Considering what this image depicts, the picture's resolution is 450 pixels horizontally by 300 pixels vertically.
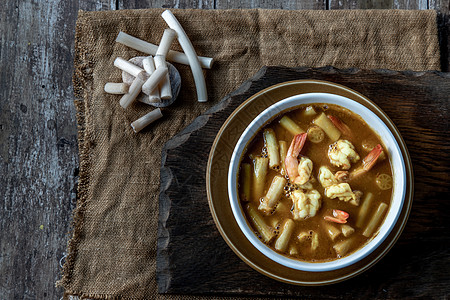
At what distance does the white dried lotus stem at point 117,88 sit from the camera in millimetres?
2248

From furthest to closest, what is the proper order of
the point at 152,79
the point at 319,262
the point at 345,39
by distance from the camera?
the point at 345,39 < the point at 152,79 < the point at 319,262

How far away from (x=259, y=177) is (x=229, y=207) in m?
0.20

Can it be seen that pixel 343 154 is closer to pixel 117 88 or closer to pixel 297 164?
pixel 297 164

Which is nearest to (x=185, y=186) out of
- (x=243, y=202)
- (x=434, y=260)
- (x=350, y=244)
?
(x=243, y=202)

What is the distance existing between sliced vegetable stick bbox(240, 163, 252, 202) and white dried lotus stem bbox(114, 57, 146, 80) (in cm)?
81

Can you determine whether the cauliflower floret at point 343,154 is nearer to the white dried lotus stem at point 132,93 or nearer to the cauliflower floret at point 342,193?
the cauliflower floret at point 342,193

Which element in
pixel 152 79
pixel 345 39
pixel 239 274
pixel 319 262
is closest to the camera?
pixel 319 262

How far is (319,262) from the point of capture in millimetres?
1775

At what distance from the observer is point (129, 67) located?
224 cm

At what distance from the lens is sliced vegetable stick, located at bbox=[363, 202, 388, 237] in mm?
1802

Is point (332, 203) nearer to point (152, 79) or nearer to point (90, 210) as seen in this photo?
point (152, 79)

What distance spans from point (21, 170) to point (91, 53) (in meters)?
0.82

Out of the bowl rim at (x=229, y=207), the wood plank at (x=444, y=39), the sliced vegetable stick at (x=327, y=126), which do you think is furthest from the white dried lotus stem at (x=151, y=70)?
the wood plank at (x=444, y=39)

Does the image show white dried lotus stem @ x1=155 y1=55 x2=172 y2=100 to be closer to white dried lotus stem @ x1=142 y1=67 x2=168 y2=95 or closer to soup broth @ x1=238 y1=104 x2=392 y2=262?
white dried lotus stem @ x1=142 y1=67 x2=168 y2=95
